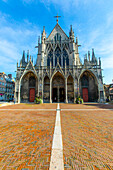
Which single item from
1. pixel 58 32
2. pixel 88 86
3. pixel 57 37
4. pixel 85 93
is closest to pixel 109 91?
pixel 88 86

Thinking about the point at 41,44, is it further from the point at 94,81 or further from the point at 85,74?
the point at 94,81

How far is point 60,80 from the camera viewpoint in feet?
70.0

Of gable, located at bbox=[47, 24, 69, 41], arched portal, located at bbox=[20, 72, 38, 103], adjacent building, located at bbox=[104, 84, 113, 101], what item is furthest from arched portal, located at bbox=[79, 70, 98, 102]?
adjacent building, located at bbox=[104, 84, 113, 101]

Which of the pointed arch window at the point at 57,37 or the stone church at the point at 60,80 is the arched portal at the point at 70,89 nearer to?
the stone church at the point at 60,80

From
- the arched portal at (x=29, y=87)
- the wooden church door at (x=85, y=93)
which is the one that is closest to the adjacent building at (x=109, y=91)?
the wooden church door at (x=85, y=93)

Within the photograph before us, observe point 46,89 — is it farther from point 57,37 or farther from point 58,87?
point 57,37

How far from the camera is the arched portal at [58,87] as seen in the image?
68.7 ft

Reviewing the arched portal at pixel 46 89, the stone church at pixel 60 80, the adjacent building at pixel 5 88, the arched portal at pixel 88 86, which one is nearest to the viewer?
the stone church at pixel 60 80

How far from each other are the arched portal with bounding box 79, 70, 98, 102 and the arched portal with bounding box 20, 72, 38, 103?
38.4ft

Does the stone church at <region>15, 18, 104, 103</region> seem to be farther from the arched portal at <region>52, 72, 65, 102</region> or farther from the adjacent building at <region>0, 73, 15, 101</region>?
the adjacent building at <region>0, 73, 15, 101</region>

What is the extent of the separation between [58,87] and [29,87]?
749cm

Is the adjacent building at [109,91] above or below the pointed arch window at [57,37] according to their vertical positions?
below

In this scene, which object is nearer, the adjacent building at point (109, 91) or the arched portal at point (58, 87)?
the arched portal at point (58, 87)

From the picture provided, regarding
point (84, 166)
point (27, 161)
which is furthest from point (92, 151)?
point (27, 161)
